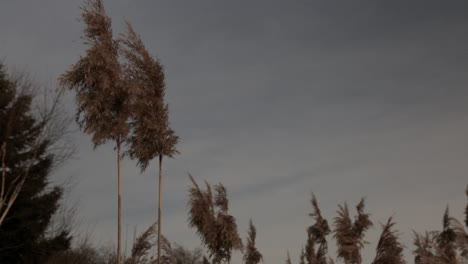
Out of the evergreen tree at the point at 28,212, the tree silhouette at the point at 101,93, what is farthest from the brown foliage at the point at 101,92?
the evergreen tree at the point at 28,212

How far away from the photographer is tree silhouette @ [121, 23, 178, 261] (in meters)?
17.1

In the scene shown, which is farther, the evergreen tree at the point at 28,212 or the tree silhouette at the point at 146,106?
the evergreen tree at the point at 28,212

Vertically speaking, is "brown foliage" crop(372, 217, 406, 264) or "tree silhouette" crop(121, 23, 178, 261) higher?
"tree silhouette" crop(121, 23, 178, 261)

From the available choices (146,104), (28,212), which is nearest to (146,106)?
(146,104)

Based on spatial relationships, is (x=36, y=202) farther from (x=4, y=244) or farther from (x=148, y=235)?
(x=148, y=235)

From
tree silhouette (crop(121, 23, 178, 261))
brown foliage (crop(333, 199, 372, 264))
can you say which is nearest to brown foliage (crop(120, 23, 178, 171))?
tree silhouette (crop(121, 23, 178, 261))

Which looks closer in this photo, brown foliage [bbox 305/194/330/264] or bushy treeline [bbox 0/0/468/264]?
bushy treeline [bbox 0/0/468/264]

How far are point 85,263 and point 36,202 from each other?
3.59 m

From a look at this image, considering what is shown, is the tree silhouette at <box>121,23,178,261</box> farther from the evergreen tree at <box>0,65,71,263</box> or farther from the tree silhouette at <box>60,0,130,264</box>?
the evergreen tree at <box>0,65,71,263</box>

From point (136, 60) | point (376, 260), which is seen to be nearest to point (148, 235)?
point (136, 60)

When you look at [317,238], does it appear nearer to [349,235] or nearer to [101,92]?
[349,235]

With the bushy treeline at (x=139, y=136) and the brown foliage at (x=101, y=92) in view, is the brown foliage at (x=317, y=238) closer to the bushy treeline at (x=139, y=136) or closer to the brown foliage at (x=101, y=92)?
the bushy treeline at (x=139, y=136)

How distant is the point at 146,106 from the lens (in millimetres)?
17125

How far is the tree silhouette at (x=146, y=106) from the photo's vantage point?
17078 mm
